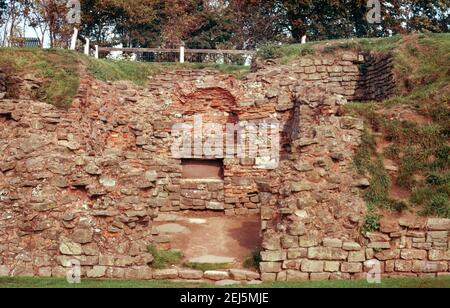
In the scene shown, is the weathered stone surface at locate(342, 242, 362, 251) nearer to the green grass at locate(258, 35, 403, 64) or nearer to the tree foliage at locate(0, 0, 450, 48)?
the green grass at locate(258, 35, 403, 64)

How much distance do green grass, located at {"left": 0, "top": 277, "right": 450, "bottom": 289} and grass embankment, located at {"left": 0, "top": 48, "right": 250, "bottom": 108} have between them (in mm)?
8862

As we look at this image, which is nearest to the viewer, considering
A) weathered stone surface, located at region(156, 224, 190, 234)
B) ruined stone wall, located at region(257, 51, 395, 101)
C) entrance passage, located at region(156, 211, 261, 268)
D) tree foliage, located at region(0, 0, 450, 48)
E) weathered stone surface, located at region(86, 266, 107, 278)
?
weathered stone surface, located at region(86, 266, 107, 278)

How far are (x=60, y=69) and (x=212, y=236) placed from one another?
886cm

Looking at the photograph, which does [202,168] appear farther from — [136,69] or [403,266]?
[403,266]

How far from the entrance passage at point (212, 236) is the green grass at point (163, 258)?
223mm

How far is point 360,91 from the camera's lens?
2039 centimetres

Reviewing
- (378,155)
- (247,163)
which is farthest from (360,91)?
(378,155)

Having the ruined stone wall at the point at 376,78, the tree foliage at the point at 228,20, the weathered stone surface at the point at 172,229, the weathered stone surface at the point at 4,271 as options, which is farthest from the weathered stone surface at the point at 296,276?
the tree foliage at the point at 228,20

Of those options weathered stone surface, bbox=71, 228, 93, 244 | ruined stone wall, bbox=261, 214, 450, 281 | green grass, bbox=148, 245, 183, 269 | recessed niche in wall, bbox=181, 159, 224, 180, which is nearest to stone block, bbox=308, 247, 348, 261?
ruined stone wall, bbox=261, 214, 450, 281

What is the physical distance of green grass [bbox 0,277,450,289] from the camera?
344 inches

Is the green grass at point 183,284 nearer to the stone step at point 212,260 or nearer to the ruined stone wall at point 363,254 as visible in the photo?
the ruined stone wall at point 363,254

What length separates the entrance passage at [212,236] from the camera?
1126 centimetres

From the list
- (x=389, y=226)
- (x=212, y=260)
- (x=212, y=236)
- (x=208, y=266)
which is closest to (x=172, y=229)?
(x=212, y=236)

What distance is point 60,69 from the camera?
17891 millimetres
